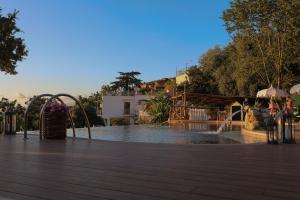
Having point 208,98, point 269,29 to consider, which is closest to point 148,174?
point 269,29

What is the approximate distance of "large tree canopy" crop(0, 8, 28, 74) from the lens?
1739 centimetres

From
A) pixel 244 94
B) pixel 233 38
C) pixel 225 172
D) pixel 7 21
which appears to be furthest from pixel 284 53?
pixel 225 172

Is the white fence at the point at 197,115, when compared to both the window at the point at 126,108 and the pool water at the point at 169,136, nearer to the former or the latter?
the pool water at the point at 169,136

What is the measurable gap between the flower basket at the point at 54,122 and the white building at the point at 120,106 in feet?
168

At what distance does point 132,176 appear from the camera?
5.09 metres

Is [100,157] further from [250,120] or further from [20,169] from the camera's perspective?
[250,120]

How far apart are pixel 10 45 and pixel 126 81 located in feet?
228

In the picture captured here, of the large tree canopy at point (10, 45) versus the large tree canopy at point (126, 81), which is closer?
the large tree canopy at point (10, 45)

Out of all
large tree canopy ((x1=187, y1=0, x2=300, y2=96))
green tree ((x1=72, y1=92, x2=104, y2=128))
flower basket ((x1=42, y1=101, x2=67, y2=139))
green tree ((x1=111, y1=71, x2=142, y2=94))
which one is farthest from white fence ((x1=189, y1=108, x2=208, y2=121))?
green tree ((x1=111, y1=71, x2=142, y2=94))

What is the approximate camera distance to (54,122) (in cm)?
1093

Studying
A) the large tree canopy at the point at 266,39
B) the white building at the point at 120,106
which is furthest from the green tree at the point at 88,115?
the large tree canopy at the point at 266,39

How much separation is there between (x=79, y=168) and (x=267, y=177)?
2.36m

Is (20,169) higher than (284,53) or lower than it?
lower

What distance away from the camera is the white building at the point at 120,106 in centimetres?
6303
